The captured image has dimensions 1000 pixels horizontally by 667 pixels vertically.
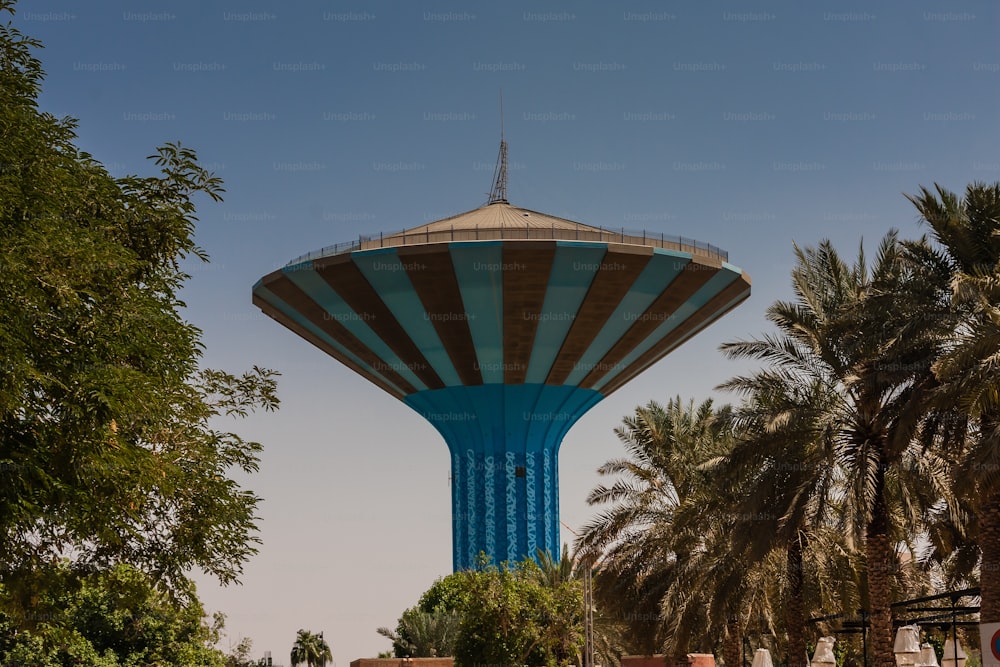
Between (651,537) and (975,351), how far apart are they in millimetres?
16967

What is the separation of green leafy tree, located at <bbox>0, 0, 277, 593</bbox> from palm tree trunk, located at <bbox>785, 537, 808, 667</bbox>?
48.4ft

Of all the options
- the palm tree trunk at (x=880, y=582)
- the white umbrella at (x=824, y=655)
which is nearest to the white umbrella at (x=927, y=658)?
the palm tree trunk at (x=880, y=582)

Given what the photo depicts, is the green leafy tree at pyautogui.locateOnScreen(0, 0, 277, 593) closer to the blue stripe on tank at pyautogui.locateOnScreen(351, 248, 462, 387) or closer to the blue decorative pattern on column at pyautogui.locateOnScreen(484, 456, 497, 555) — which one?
the blue stripe on tank at pyautogui.locateOnScreen(351, 248, 462, 387)

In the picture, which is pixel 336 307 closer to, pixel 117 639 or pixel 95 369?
pixel 117 639

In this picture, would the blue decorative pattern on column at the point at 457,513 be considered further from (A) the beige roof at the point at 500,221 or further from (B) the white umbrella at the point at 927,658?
(B) the white umbrella at the point at 927,658

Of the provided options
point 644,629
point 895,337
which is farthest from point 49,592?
point 644,629

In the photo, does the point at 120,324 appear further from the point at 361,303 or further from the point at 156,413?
the point at 361,303

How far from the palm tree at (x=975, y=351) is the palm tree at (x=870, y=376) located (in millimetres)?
708

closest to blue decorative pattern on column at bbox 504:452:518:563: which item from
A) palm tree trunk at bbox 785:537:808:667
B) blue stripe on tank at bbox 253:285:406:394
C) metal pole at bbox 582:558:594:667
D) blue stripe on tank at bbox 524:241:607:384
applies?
blue stripe on tank at bbox 524:241:607:384

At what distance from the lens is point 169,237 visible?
1714 cm

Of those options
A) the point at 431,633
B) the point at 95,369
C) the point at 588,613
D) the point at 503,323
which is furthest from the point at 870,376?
the point at 431,633

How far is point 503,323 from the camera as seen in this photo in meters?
47.8

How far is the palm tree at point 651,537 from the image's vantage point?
33.3m

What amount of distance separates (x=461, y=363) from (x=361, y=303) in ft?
17.6
